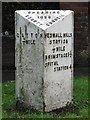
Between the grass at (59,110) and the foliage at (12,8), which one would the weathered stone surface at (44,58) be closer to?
the grass at (59,110)

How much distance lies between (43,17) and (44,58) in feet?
2.60

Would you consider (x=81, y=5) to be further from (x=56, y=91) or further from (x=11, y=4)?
(x=56, y=91)

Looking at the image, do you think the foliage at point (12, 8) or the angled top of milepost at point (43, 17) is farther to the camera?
the foliage at point (12, 8)

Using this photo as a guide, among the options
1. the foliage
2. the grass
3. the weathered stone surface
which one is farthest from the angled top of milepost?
the foliage

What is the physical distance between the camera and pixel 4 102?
→ 847 centimetres

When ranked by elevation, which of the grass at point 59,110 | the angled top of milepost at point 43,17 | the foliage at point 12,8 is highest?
the foliage at point 12,8

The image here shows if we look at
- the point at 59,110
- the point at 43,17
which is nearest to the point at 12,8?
the point at 43,17

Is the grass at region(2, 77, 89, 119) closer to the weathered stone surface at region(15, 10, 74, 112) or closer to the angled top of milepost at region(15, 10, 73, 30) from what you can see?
the weathered stone surface at region(15, 10, 74, 112)

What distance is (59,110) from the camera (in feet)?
25.8

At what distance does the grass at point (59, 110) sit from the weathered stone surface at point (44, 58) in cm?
15

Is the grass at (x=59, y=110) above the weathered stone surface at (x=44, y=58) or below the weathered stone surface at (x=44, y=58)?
below

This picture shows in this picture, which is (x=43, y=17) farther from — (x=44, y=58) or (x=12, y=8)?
(x=12, y=8)

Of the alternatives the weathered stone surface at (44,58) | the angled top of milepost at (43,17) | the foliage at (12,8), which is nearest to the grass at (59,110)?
the weathered stone surface at (44,58)

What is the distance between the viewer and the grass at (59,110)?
744 centimetres
